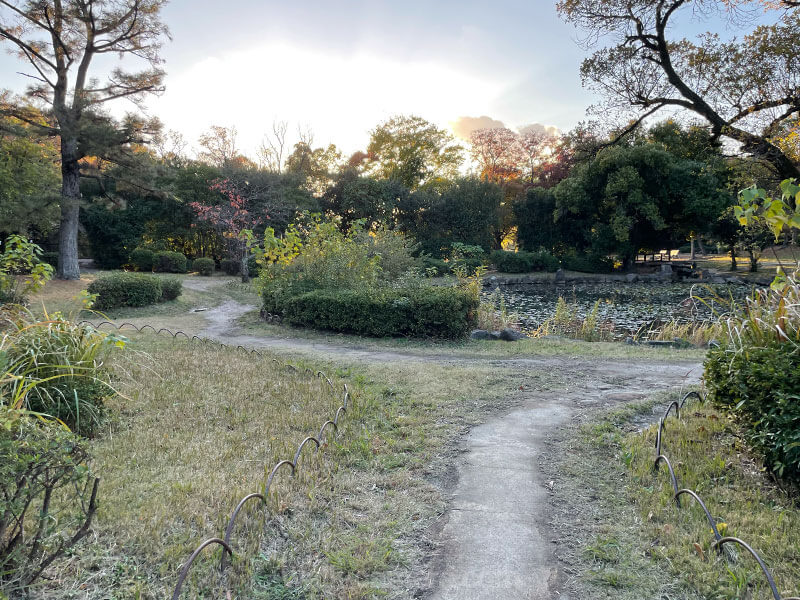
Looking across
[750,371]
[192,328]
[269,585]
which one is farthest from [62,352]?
[192,328]

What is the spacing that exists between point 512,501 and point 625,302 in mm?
15827

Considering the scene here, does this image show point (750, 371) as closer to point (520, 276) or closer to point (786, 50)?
point (786, 50)

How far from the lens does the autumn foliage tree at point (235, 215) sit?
19.2 m

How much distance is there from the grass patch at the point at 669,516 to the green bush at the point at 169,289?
494 inches

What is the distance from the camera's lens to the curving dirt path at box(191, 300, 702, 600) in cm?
222

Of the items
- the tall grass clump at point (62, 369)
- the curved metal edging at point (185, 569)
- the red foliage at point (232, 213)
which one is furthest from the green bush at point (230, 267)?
the curved metal edging at point (185, 569)

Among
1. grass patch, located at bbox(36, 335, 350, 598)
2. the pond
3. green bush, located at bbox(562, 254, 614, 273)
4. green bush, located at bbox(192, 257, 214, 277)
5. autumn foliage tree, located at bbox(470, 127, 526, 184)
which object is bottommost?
grass patch, located at bbox(36, 335, 350, 598)

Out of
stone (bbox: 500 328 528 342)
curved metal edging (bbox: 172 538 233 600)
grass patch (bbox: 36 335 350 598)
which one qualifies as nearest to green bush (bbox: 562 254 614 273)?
stone (bbox: 500 328 528 342)

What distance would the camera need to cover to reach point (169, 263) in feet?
69.9

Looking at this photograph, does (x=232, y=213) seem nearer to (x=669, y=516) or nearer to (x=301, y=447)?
(x=301, y=447)

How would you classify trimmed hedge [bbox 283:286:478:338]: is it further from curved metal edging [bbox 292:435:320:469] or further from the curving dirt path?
curved metal edging [bbox 292:435:320:469]

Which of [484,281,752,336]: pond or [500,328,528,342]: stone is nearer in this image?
[500,328,528,342]: stone

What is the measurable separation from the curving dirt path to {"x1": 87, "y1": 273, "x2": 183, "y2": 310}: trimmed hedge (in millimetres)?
10990

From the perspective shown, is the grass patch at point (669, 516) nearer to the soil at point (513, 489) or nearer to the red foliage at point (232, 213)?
the soil at point (513, 489)
